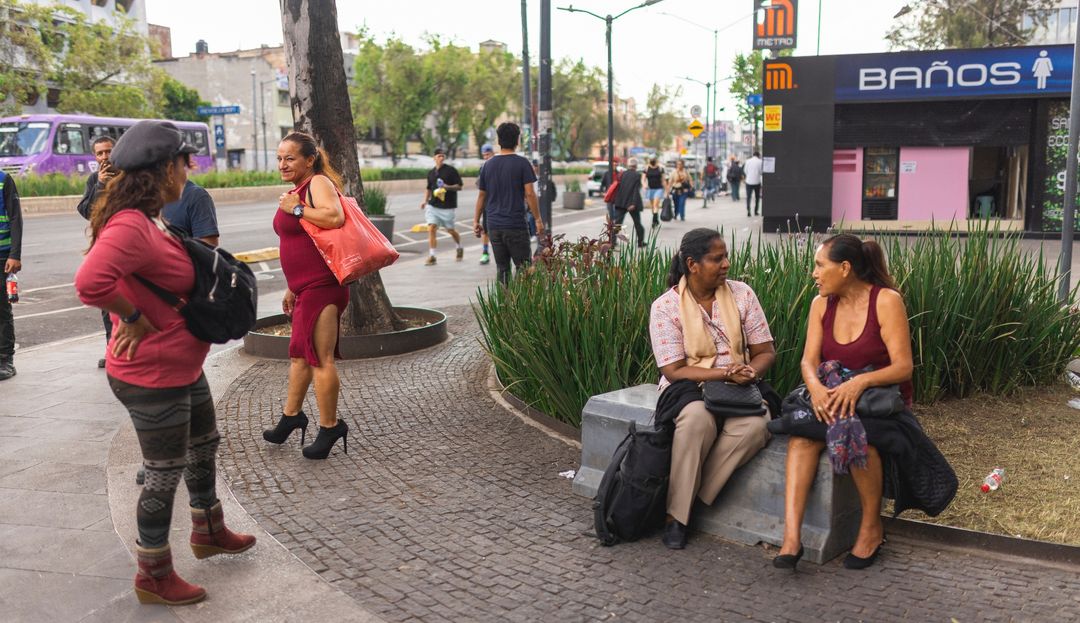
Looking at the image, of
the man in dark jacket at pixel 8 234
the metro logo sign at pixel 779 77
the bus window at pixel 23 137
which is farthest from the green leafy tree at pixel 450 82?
the man in dark jacket at pixel 8 234

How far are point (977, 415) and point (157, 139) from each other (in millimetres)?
4859

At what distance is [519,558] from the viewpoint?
159 inches

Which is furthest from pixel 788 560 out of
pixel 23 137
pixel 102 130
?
pixel 102 130

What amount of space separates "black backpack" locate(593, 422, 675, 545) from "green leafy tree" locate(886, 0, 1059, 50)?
112 feet

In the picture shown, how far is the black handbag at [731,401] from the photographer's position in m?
4.11

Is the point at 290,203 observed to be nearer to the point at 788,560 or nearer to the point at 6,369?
the point at 788,560

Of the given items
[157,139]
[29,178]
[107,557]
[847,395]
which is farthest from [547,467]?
[29,178]

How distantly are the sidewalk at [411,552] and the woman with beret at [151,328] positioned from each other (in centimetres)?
29

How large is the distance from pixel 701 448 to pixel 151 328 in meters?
2.21

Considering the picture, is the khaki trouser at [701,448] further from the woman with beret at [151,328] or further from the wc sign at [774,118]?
the wc sign at [774,118]

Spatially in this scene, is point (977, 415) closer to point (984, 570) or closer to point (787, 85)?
point (984, 570)

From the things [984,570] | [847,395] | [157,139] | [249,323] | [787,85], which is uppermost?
[787,85]

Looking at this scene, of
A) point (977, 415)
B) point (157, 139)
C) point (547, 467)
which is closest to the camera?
point (157, 139)

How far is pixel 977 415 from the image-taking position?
5.94m
